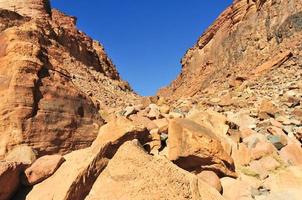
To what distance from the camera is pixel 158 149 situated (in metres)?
7.51

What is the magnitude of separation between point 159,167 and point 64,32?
106 feet

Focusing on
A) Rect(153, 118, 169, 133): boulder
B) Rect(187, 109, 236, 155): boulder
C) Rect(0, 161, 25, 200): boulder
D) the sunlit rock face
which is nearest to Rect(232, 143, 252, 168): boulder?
Rect(187, 109, 236, 155): boulder

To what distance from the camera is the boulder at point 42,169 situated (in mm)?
5137

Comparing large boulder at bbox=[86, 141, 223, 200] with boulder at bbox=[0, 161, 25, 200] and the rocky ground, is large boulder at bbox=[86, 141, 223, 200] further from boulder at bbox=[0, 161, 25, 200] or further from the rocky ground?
boulder at bbox=[0, 161, 25, 200]

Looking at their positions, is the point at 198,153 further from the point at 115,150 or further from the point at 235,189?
the point at 115,150

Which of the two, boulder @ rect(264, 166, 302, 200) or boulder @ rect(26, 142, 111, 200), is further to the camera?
boulder @ rect(264, 166, 302, 200)

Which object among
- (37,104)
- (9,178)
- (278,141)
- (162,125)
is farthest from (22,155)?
(278,141)

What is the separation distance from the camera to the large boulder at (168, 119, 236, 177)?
6.48 meters

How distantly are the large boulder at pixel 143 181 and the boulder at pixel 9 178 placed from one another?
3.22 feet

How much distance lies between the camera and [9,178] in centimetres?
473

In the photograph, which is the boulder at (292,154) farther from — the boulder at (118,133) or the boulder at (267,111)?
the boulder at (118,133)

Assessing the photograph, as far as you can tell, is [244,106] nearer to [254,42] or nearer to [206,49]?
[254,42]

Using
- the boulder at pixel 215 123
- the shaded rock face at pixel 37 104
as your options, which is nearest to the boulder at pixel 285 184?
the boulder at pixel 215 123

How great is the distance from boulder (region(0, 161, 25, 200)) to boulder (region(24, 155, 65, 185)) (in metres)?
0.20
